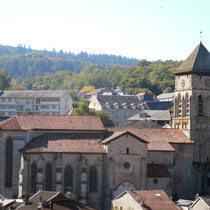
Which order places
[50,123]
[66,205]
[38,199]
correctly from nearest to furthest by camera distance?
Answer: [66,205] → [38,199] → [50,123]

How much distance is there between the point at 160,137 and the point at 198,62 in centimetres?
1036

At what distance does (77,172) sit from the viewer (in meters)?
65.3

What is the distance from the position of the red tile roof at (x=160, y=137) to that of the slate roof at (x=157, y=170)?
1886 mm

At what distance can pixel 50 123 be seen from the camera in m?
68.1

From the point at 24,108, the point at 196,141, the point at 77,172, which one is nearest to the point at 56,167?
the point at 77,172

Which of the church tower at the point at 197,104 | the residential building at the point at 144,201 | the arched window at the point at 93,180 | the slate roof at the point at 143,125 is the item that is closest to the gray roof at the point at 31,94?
the slate roof at the point at 143,125

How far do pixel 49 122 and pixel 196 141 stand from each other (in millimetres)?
17584

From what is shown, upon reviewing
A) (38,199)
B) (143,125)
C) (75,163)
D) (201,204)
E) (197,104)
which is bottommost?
(201,204)

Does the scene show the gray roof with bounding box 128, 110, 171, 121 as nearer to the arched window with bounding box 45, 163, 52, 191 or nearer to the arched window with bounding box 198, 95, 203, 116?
the arched window with bounding box 198, 95, 203, 116

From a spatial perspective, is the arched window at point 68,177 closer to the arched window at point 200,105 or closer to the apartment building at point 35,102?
the arched window at point 200,105

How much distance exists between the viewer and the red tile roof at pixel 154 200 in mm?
55625

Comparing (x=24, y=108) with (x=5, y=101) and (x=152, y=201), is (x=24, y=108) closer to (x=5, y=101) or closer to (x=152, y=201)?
(x=5, y=101)

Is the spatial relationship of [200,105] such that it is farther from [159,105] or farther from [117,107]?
[159,105]

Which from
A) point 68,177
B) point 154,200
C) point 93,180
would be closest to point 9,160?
point 68,177
